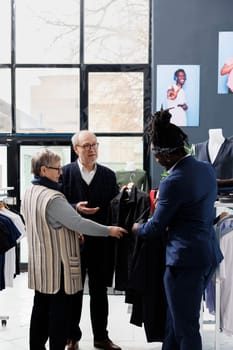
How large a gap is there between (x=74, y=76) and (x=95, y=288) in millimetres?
3469

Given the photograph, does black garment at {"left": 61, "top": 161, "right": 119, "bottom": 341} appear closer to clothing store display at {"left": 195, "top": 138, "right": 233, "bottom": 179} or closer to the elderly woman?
the elderly woman

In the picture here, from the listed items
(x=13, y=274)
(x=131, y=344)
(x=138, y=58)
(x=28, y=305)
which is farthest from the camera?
(x=138, y=58)

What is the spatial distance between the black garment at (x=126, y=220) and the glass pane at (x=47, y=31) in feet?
11.2

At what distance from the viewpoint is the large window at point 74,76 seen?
5.81 meters

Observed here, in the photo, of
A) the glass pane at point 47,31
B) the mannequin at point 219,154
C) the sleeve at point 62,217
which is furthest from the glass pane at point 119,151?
the sleeve at point 62,217

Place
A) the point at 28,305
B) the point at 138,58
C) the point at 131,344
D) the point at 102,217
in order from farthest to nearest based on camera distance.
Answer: the point at 138,58
the point at 28,305
the point at 131,344
the point at 102,217

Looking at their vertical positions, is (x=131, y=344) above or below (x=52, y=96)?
below

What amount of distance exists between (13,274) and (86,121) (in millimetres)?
2746

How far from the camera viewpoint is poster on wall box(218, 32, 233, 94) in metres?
5.27

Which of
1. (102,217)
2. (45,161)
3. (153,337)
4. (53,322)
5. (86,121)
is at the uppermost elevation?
(86,121)

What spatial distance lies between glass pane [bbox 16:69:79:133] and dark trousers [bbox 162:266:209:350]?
12.7ft

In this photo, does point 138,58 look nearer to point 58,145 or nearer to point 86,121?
point 86,121

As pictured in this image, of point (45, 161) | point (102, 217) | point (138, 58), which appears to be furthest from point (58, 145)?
point (45, 161)

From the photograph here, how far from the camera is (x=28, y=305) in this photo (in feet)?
14.4
